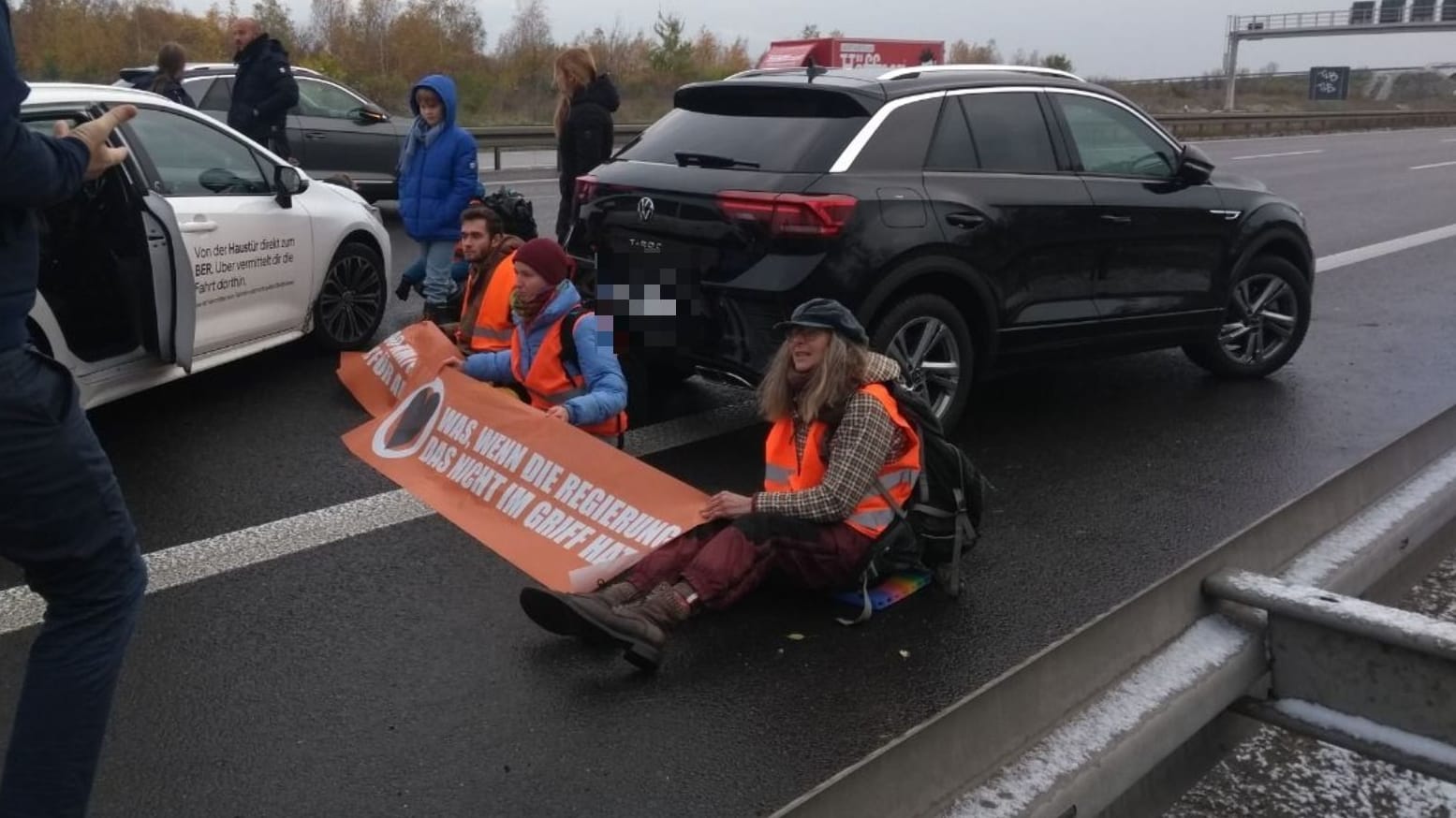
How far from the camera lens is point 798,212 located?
19.0 ft

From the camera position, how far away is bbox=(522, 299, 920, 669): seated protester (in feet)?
14.6

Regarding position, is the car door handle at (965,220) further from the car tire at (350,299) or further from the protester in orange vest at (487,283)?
the car tire at (350,299)

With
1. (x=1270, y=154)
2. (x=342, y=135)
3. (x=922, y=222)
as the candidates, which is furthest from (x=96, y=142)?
(x=1270, y=154)

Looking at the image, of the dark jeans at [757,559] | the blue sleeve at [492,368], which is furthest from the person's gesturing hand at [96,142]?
the blue sleeve at [492,368]

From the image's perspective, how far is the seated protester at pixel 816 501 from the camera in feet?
14.6

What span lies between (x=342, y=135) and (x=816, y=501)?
12570mm

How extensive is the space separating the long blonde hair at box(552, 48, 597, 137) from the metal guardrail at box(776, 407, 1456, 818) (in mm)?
7379

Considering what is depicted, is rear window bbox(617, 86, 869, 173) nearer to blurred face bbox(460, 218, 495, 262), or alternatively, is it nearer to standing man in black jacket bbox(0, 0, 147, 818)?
blurred face bbox(460, 218, 495, 262)

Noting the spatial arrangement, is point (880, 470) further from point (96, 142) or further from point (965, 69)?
point (965, 69)

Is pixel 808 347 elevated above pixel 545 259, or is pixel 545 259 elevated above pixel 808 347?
pixel 545 259

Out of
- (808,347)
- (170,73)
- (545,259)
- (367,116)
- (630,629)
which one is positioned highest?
(170,73)

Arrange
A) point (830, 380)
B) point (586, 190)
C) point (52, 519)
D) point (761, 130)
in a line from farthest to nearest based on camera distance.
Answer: point (586, 190) → point (761, 130) → point (830, 380) → point (52, 519)

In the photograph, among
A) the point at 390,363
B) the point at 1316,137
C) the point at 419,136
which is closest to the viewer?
the point at 390,363

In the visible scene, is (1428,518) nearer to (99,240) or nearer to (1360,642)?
(1360,642)
